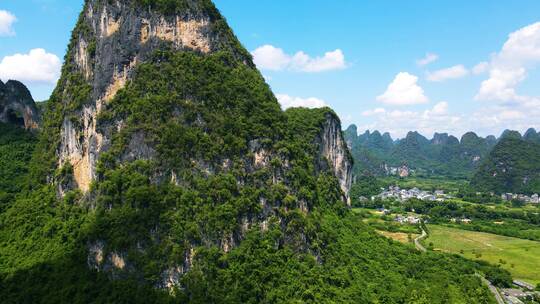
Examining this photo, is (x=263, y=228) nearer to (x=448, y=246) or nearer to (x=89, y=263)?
(x=89, y=263)

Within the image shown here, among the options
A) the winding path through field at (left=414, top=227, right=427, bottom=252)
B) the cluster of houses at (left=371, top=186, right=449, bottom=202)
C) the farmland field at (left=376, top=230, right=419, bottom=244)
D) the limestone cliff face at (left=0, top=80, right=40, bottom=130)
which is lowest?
the winding path through field at (left=414, top=227, right=427, bottom=252)

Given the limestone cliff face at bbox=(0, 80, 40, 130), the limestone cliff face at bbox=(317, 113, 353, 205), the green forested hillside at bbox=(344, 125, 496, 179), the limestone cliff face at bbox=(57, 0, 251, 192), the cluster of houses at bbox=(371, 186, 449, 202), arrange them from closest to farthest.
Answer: the limestone cliff face at bbox=(57, 0, 251, 192), the limestone cliff face at bbox=(0, 80, 40, 130), the limestone cliff face at bbox=(317, 113, 353, 205), the cluster of houses at bbox=(371, 186, 449, 202), the green forested hillside at bbox=(344, 125, 496, 179)

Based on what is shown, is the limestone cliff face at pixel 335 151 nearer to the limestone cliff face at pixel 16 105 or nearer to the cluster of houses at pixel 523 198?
the limestone cliff face at pixel 16 105

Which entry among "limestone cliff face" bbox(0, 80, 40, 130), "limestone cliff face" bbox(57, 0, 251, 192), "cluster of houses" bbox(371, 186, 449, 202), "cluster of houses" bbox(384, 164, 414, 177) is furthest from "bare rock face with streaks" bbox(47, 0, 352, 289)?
"cluster of houses" bbox(384, 164, 414, 177)

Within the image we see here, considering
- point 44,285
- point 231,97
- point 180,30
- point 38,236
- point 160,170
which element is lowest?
point 44,285

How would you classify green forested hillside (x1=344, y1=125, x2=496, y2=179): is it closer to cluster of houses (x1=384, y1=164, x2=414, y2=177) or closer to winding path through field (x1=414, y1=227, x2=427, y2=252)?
cluster of houses (x1=384, y1=164, x2=414, y2=177)

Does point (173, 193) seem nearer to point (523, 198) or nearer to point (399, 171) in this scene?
point (523, 198)

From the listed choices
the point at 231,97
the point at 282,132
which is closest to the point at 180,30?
the point at 231,97
